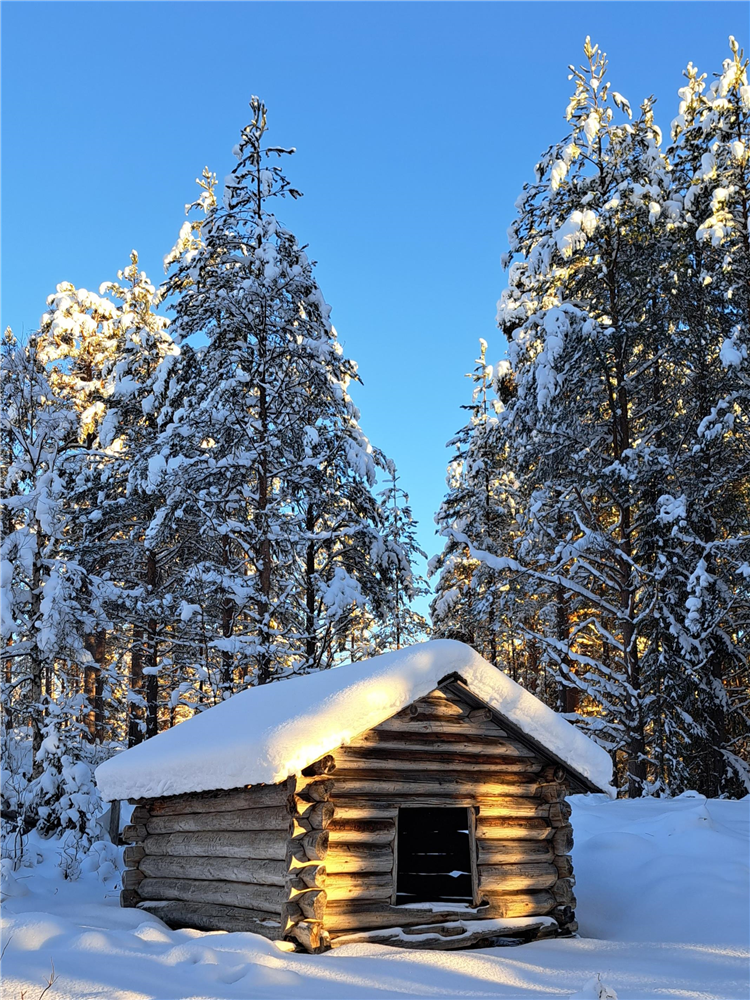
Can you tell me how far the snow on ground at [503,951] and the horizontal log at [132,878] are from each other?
1.35 ft

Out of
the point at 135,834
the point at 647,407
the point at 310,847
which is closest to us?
the point at 310,847

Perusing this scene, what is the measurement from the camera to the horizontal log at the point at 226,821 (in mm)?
9438

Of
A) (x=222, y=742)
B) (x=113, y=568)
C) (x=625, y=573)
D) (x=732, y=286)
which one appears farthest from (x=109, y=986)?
(x=113, y=568)

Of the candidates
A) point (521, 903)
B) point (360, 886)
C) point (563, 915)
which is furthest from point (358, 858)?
point (563, 915)

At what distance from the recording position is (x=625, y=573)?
18.6m

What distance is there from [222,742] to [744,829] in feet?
26.0

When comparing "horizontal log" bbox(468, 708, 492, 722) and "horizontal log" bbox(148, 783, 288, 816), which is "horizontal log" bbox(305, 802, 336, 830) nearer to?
"horizontal log" bbox(148, 783, 288, 816)

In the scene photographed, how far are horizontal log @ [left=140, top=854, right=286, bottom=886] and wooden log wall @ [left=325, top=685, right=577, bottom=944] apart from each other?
0.65 metres

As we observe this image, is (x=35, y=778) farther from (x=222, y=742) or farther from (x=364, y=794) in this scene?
(x=364, y=794)

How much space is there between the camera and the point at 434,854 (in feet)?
36.6

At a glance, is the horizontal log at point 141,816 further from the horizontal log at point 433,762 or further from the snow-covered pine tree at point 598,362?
the snow-covered pine tree at point 598,362

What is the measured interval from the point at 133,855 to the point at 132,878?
30 cm

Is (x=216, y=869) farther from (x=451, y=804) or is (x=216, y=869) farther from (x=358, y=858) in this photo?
(x=451, y=804)

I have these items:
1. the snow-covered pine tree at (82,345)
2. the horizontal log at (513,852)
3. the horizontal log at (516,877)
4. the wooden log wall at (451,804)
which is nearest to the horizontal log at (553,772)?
the wooden log wall at (451,804)
